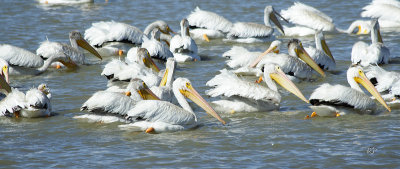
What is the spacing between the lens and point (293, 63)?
912cm

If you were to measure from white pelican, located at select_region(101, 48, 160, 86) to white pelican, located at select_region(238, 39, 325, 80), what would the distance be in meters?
1.37

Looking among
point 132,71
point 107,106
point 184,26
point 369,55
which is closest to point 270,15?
point 184,26

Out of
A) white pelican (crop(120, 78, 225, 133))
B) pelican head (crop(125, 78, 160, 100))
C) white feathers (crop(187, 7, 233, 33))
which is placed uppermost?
white feathers (crop(187, 7, 233, 33))

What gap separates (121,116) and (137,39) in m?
4.43

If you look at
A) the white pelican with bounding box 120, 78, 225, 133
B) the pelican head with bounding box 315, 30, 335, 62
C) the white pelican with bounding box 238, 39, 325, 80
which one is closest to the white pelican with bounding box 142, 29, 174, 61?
the white pelican with bounding box 238, 39, 325, 80

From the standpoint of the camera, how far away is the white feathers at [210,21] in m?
12.4

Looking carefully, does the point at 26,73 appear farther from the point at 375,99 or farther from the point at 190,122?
the point at 375,99

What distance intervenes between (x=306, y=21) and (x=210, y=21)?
1903 millimetres

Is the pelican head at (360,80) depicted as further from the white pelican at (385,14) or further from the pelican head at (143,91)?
the white pelican at (385,14)

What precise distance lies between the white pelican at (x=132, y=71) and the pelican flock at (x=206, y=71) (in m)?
0.01

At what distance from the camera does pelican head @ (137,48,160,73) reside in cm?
954

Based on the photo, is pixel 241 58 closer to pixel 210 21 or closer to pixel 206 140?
pixel 210 21

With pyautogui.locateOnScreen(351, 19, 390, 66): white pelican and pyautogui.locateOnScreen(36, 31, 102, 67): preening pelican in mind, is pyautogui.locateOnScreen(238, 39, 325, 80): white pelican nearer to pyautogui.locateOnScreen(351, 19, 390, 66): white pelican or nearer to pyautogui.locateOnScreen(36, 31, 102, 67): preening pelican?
pyautogui.locateOnScreen(351, 19, 390, 66): white pelican

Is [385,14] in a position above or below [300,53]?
above
